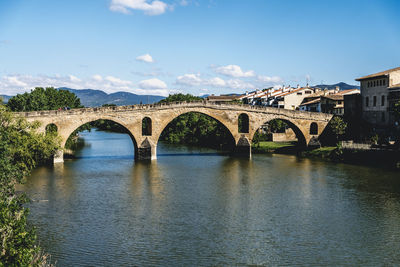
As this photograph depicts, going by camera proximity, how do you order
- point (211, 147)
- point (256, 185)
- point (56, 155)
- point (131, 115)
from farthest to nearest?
point (211, 147)
point (131, 115)
point (56, 155)
point (256, 185)

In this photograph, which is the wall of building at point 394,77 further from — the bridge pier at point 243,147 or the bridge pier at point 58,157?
the bridge pier at point 58,157

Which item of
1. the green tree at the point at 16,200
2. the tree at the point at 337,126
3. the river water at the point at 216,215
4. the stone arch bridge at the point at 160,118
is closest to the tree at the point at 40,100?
the stone arch bridge at the point at 160,118

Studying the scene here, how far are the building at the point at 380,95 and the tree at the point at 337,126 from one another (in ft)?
11.9

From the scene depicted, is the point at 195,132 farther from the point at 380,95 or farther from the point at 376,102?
the point at 380,95

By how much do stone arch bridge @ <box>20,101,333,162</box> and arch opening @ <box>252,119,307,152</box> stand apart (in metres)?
0.62

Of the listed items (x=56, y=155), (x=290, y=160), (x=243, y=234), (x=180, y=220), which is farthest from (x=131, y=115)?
(x=243, y=234)

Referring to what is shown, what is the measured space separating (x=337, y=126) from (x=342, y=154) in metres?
9.80

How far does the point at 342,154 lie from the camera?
64.2 m

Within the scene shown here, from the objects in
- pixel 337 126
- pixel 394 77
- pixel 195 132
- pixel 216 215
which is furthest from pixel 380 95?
pixel 216 215

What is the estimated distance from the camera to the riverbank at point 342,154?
56969 millimetres

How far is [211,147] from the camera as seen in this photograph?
8719 cm

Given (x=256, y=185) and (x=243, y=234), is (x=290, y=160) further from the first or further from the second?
(x=243, y=234)

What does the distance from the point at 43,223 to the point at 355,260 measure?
66.1ft

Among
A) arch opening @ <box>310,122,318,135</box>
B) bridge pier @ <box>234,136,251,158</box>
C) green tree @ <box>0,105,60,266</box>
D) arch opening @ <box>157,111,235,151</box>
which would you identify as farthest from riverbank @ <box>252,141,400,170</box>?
green tree @ <box>0,105,60,266</box>
